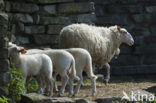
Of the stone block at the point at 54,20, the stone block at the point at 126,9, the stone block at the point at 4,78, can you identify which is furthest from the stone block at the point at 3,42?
the stone block at the point at 126,9

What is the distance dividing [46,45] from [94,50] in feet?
4.41

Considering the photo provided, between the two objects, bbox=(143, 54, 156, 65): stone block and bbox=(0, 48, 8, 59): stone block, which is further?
bbox=(143, 54, 156, 65): stone block

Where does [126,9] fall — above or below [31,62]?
above

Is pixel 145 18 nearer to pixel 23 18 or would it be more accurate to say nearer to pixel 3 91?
pixel 23 18

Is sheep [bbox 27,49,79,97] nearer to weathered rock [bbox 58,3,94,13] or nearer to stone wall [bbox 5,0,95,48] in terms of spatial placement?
stone wall [bbox 5,0,95,48]

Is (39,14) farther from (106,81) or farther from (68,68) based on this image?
(68,68)

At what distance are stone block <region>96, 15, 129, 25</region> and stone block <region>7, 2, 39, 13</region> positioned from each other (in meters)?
3.24

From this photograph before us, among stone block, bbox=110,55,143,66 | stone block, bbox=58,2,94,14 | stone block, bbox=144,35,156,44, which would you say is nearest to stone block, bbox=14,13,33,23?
stone block, bbox=58,2,94,14

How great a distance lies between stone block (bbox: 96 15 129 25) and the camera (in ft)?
44.2

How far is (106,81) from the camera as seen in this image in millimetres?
10766

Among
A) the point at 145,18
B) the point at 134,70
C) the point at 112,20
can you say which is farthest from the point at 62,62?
the point at 145,18

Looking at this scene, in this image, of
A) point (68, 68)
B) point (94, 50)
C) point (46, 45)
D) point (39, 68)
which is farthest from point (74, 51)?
point (46, 45)

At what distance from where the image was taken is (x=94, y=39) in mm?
10227

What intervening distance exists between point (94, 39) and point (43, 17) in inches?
56.8
